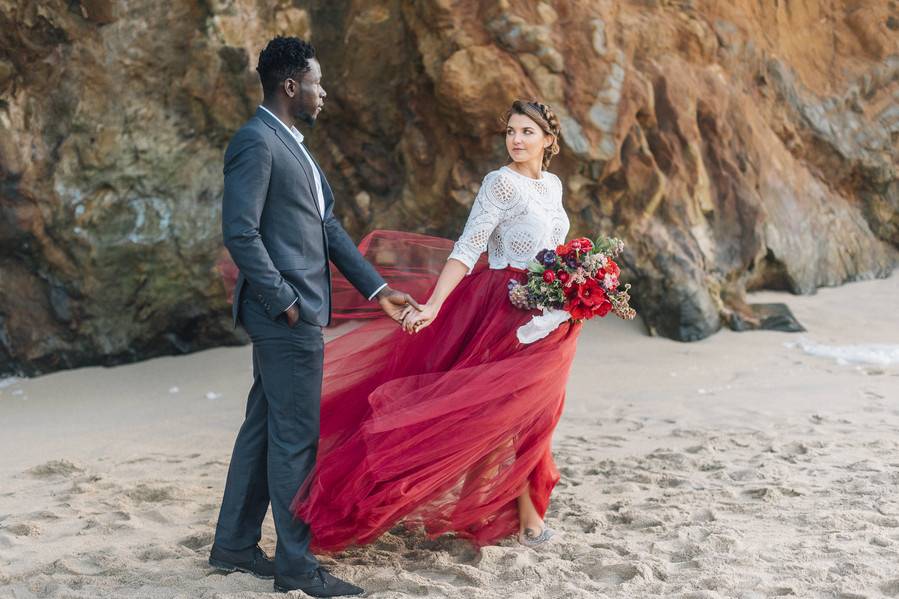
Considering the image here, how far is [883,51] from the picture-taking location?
A: 1082 centimetres

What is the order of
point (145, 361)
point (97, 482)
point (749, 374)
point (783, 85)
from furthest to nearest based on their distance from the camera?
point (783, 85)
point (145, 361)
point (749, 374)
point (97, 482)

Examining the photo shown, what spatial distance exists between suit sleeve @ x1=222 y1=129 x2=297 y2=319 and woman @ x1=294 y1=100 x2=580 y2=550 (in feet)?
2.05

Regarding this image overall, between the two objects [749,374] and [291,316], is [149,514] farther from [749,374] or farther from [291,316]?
[749,374]

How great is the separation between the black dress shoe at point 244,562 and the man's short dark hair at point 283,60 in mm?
1793

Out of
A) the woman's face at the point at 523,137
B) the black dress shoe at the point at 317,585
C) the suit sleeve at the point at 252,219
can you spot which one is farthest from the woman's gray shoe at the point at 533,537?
the woman's face at the point at 523,137

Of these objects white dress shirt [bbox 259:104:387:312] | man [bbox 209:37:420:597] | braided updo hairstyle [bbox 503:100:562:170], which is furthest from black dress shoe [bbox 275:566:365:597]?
braided updo hairstyle [bbox 503:100:562:170]

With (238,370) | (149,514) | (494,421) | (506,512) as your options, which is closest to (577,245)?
(494,421)

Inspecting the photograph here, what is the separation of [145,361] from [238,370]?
82cm

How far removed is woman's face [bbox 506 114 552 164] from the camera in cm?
434

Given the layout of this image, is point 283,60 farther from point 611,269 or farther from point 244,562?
point 244,562

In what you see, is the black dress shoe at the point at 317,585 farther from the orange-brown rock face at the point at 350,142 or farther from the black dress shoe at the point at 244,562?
the orange-brown rock face at the point at 350,142

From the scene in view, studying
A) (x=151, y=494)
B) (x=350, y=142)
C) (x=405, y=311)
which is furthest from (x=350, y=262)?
(x=350, y=142)

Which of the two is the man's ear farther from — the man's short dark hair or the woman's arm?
the woman's arm

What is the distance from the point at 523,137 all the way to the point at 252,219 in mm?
1373
